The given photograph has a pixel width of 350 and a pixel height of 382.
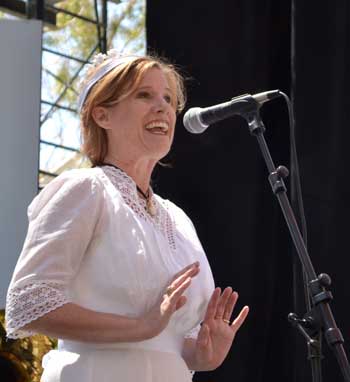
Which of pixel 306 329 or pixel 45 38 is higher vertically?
pixel 45 38

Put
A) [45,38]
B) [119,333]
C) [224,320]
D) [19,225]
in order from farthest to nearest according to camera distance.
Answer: [45,38] → [19,225] → [224,320] → [119,333]

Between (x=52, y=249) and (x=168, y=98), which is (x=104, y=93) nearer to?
(x=168, y=98)

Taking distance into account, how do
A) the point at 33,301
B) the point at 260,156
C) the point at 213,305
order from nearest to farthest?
1. the point at 33,301
2. the point at 213,305
3. the point at 260,156

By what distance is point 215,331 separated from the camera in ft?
7.22

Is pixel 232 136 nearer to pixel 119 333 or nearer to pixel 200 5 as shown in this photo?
pixel 200 5

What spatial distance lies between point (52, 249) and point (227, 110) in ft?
1.81

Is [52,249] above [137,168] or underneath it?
underneath

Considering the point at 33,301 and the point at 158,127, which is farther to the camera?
the point at 158,127

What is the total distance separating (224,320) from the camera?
220 centimetres

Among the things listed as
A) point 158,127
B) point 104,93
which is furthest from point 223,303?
point 104,93

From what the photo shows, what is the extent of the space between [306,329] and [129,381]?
1.31ft

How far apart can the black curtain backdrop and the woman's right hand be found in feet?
3.87

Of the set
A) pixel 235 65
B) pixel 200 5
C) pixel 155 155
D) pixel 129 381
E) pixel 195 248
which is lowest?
pixel 129 381

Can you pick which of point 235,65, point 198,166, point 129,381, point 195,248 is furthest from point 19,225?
point 129,381
